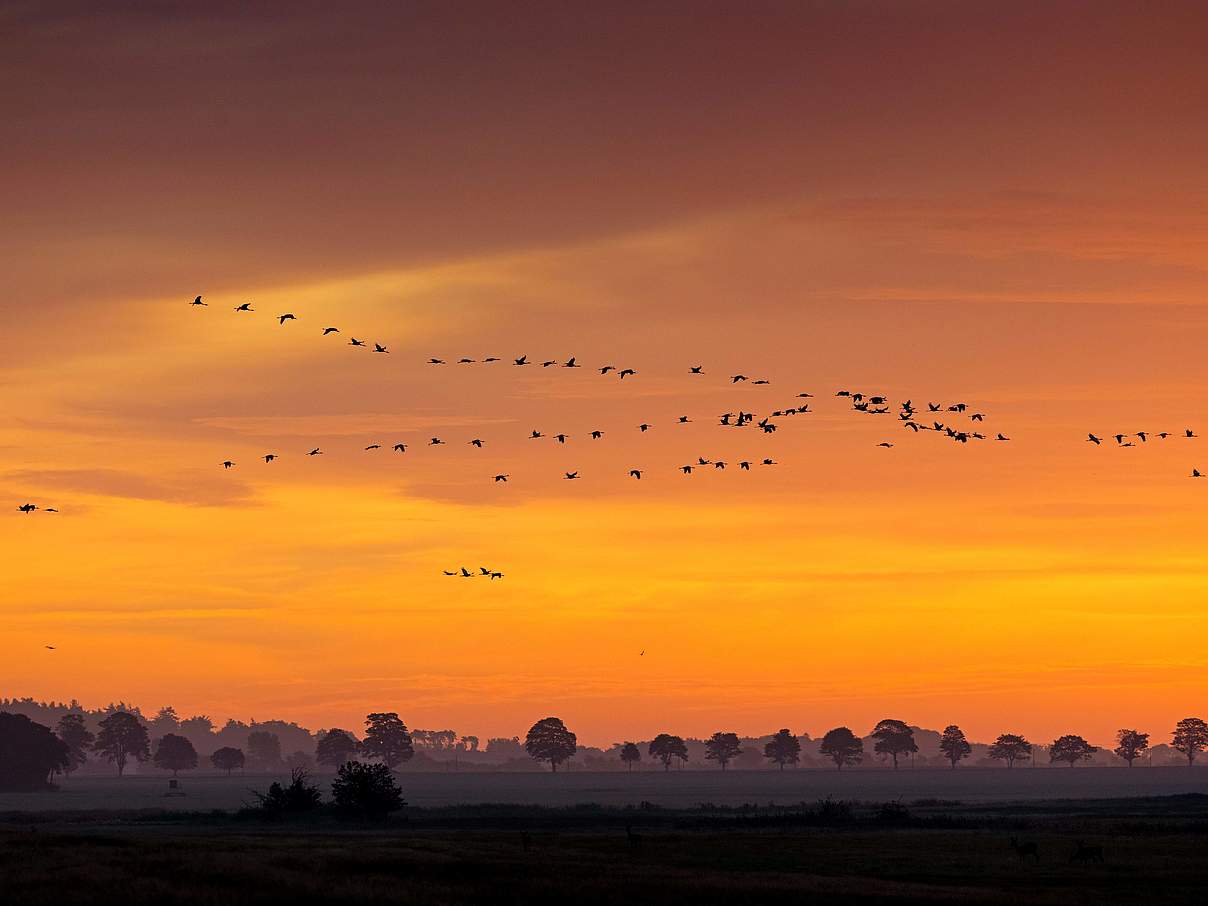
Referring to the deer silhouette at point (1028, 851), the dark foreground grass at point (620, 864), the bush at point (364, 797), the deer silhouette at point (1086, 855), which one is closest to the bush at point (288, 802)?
the bush at point (364, 797)

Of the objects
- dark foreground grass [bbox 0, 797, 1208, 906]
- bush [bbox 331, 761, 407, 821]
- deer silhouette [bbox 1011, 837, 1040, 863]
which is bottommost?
dark foreground grass [bbox 0, 797, 1208, 906]

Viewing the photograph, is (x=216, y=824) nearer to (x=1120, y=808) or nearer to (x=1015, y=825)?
(x=1015, y=825)

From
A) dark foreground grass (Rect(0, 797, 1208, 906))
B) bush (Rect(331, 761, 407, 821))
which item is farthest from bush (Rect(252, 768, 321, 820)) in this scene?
dark foreground grass (Rect(0, 797, 1208, 906))

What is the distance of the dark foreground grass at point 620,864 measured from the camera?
60.1 meters

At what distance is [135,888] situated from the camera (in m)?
59.6

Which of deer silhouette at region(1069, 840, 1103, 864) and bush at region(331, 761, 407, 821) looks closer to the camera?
deer silhouette at region(1069, 840, 1103, 864)

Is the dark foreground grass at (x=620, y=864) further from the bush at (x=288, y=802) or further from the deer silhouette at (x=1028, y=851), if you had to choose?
the bush at (x=288, y=802)

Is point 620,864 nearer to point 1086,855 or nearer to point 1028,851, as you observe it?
point 1028,851

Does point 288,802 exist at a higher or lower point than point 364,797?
lower

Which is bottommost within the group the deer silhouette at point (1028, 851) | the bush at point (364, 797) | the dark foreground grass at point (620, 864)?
the dark foreground grass at point (620, 864)

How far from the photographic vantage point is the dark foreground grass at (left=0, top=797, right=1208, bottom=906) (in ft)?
197

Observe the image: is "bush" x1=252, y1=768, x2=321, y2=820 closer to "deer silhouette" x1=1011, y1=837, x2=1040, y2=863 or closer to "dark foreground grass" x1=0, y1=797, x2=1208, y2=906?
"dark foreground grass" x1=0, y1=797, x2=1208, y2=906

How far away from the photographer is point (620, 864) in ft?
237

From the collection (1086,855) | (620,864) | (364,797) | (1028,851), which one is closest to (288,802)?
(364,797)
